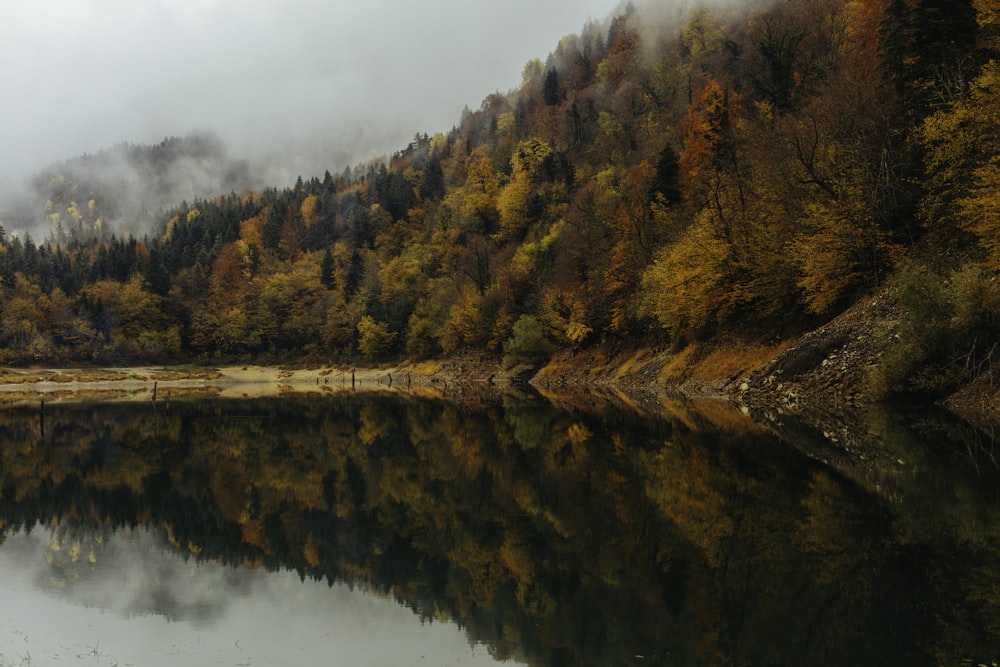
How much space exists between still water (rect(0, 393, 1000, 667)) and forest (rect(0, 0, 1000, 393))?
529 inches

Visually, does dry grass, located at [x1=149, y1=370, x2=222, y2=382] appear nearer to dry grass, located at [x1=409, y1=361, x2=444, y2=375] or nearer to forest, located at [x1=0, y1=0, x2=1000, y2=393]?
forest, located at [x1=0, y1=0, x2=1000, y2=393]

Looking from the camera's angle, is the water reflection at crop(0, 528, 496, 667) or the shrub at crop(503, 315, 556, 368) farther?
the shrub at crop(503, 315, 556, 368)

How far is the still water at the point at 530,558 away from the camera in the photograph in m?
7.21

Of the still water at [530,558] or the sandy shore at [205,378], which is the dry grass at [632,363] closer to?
the sandy shore at [205,378]

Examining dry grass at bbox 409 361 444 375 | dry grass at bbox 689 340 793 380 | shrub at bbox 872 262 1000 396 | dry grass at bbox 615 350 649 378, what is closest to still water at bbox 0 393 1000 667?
shrub at bbox 872 262 1000 396

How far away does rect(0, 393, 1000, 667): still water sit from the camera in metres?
7.21

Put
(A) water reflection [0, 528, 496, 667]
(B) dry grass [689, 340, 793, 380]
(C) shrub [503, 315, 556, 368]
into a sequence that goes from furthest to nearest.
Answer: (C) shrub [503, 315, 556, 368]
(B) dry grass [689, 340, 793, 380]
(A) water reflection [0, 528, 496, 667]

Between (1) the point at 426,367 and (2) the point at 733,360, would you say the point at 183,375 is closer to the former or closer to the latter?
(1) the point at 426,367

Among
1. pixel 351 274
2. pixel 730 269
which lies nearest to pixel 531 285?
pixel 730 269

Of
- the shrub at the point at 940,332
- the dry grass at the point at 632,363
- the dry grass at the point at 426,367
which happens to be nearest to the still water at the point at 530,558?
the shrub at the point at 940,332

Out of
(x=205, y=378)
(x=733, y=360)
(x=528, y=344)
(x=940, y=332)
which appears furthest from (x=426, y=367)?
Result: (x=940, y=332)

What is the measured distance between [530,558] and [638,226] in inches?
2104

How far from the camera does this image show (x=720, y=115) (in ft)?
219

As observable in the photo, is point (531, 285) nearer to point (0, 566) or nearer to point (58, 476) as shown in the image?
point (58, 476)
